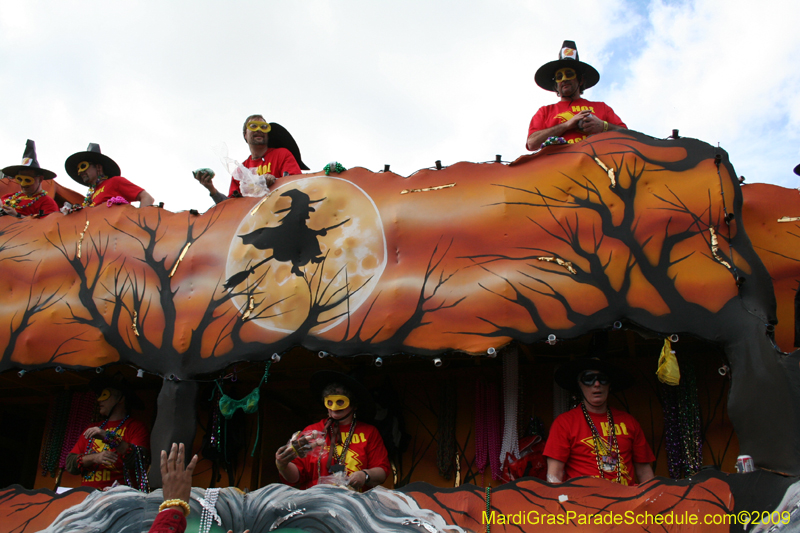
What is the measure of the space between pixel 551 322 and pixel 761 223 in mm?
1745

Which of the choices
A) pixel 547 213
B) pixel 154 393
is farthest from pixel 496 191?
pixel 154 393

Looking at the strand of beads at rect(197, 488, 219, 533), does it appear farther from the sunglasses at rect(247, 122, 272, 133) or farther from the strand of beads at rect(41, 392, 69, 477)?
the sunglasses at rect(247, 122, 272, 133)

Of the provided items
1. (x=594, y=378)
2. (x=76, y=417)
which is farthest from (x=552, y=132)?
(x=76, y=417)

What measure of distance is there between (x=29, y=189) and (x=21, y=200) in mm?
160

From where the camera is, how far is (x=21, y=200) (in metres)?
7.17

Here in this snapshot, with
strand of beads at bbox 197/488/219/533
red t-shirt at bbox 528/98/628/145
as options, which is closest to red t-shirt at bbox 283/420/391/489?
strand of beads at bbox 197/488/219/533

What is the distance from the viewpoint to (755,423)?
3709 millimetres

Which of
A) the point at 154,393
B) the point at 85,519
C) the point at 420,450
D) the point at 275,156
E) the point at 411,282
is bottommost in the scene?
the point at 85,519

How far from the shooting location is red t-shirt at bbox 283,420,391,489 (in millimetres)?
4961

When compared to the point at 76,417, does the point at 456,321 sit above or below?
above

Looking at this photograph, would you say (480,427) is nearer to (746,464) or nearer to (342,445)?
(342,445)

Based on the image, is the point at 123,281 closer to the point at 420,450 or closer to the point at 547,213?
the point at 420,450

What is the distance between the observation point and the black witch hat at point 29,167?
717 centimetres

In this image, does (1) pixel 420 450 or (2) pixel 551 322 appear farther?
(1) pixel 420 450
